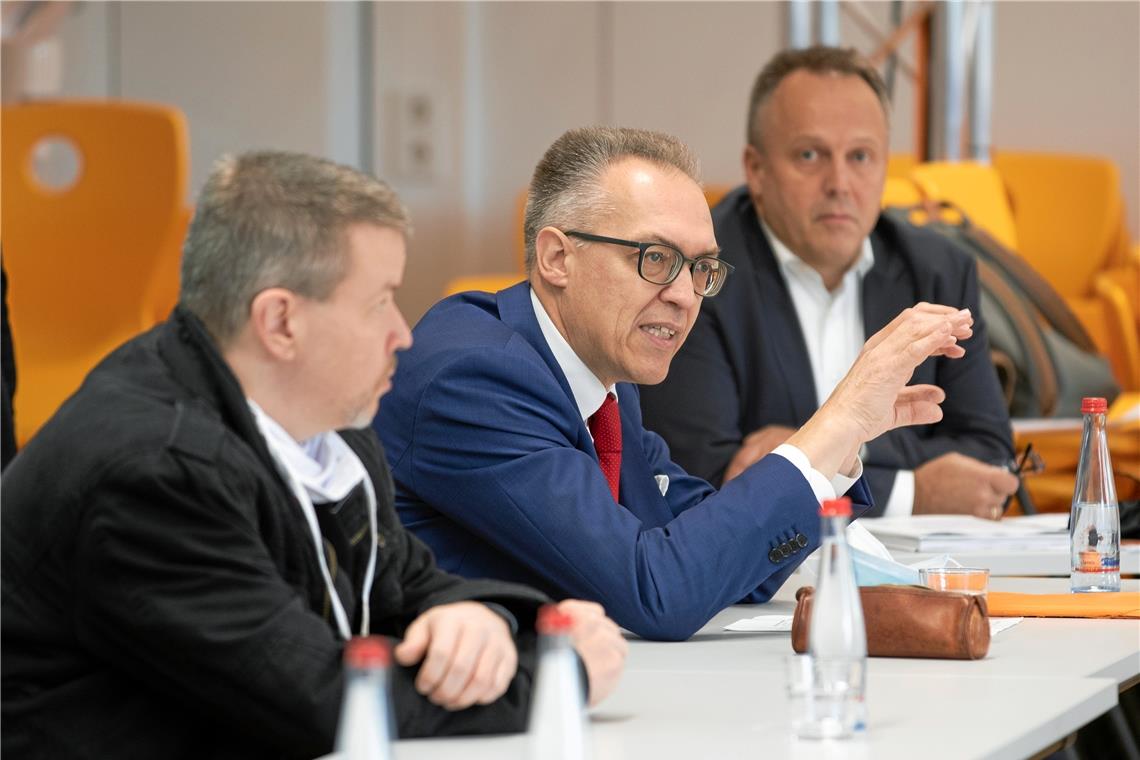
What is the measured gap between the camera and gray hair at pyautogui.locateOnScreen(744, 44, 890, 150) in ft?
12.2

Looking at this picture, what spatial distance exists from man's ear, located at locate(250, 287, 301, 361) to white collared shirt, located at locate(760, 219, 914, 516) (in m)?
2.20

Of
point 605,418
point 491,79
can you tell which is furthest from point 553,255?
point 491,79

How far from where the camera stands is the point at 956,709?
1.56 m

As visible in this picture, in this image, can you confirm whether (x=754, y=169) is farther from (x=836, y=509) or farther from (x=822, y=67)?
(x=836, y=509)

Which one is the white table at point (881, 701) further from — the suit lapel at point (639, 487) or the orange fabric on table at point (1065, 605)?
the suit lapel at point (639, 487)

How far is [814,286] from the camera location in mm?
3705

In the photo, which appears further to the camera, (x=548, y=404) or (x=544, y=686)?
(x=548, y=404)

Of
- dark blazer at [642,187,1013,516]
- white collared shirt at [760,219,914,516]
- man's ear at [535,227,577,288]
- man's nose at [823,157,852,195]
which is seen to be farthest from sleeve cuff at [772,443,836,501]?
man's nose at [823,157,852,195]

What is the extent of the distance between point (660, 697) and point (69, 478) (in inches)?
23.9

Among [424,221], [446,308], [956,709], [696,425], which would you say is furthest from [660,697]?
[424,221]

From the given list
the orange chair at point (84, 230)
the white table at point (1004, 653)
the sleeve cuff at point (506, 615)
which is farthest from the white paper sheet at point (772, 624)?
the orange chair at point (84, 230)

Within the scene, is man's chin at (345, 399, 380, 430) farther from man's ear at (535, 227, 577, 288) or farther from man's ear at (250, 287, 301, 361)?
man's ear at (535, 227, 577, 288)

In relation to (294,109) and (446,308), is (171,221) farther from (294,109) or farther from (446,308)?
(294,109)

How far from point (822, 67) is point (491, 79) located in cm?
545
